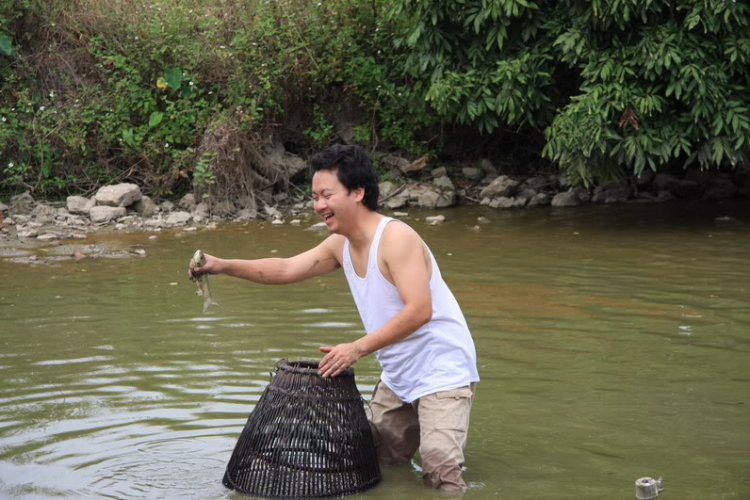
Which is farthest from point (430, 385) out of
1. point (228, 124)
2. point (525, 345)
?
point (228, 124)

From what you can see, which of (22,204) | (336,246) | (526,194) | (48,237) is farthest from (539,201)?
(336,246)

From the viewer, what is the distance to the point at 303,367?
3977mm

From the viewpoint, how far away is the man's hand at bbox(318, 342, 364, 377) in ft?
12.1

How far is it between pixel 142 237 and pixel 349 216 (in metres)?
7.48

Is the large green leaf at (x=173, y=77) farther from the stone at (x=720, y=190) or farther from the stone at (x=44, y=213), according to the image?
the stone at (x=720, y=190)

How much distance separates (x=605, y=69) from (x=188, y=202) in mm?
5628

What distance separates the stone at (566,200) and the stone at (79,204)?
603cm

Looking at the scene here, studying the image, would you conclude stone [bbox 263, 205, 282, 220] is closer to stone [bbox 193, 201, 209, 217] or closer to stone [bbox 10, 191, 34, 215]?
stone [bbox 193, 201, 209, 217]

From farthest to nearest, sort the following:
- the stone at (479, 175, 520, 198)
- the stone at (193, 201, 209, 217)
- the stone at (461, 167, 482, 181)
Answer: the stone at (461, 167, 482, 181) < the stone at (479, 175, 520, 198) < the stone at (193, 201, 209, 217)

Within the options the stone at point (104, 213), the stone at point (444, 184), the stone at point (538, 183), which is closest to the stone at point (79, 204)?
the stone at point (104, 213)

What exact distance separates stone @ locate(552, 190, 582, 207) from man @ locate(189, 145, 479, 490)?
29.7ft

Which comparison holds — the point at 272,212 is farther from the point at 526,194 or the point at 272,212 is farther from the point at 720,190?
the point at 720,190

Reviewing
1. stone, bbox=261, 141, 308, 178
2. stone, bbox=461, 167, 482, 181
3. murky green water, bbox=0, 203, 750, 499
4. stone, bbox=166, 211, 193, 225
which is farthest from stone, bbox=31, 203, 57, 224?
stone, bbox=461, 167, 482, 181

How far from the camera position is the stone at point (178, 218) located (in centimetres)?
1177
